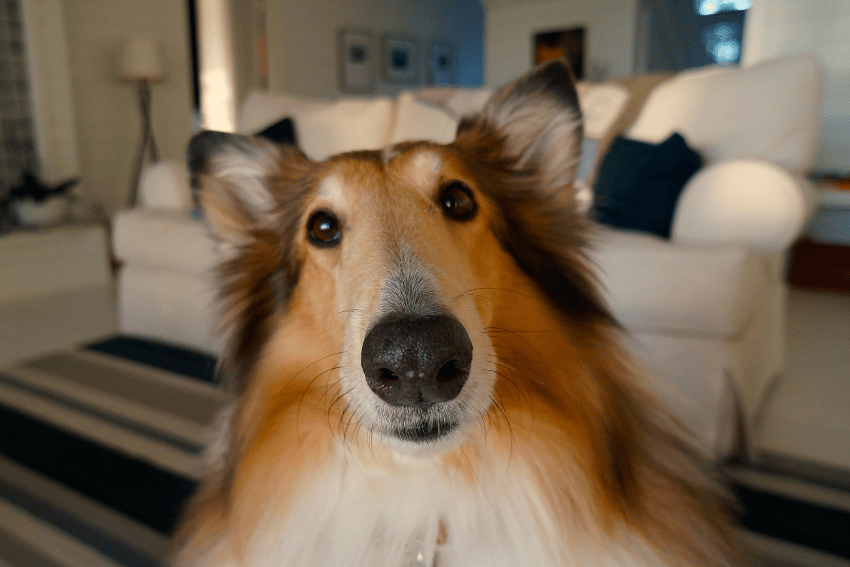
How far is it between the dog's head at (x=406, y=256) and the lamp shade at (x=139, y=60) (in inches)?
187

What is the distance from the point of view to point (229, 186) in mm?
1160

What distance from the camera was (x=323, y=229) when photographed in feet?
3.30

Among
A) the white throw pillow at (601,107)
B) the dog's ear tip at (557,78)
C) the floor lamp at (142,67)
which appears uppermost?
the floor lamp at (142,67)

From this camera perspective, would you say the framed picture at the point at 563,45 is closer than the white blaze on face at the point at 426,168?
No

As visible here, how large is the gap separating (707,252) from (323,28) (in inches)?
272

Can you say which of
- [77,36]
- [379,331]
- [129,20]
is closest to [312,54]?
[129,20]

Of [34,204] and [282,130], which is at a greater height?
[282,130]

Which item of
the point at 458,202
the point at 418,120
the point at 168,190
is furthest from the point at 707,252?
the point at 168,190

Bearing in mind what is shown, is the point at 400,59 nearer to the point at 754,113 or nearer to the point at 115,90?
the point at 115,90

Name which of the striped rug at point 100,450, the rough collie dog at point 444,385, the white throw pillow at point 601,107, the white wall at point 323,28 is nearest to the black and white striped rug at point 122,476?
the striped rug at point 100,450

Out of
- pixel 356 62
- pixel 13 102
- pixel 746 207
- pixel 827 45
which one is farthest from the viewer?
pixel 356 62

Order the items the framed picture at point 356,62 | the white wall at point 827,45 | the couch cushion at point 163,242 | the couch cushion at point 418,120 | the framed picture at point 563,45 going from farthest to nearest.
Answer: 1. the framed picture at point 563,45
2. the framed picture at point 356,62
3. the white wall at point 827,45
4. the couch cushion at point 418,120
5. the couch cushion at point 163,242

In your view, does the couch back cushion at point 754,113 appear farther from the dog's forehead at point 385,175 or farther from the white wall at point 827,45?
the white wall at point 827,45

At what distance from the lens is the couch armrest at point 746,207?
1.73 metres
